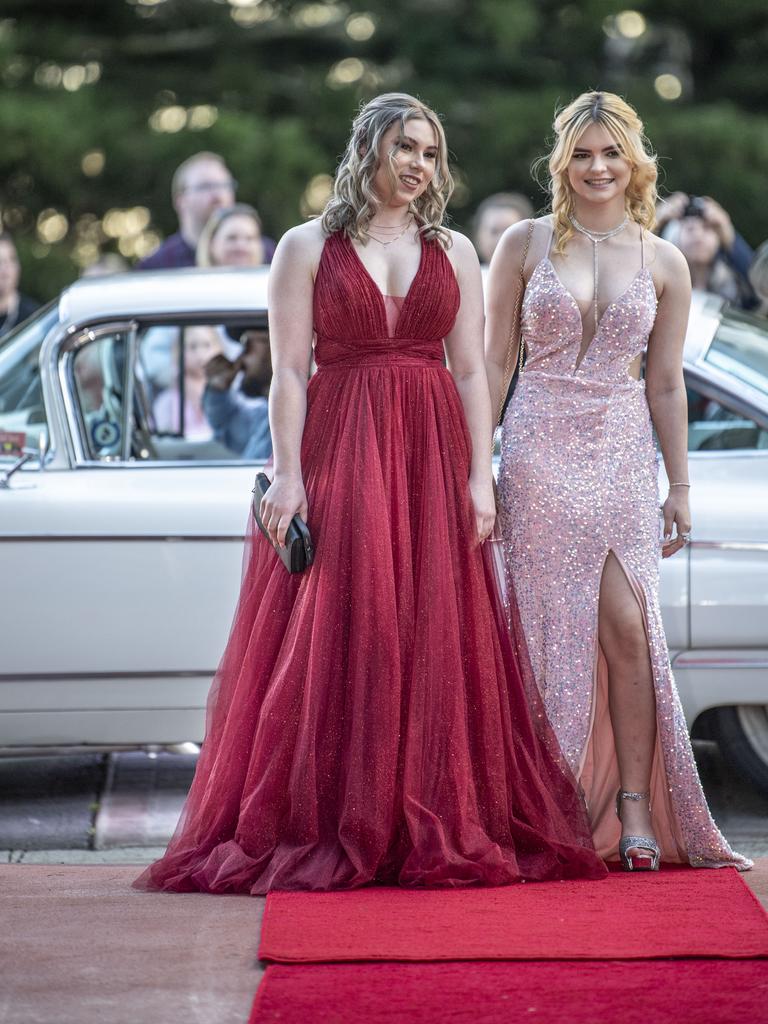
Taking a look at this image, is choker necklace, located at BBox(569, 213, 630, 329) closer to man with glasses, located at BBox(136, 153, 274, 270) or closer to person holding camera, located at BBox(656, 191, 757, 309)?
person holding camera, located at BBox(656, 191, 757, 309)

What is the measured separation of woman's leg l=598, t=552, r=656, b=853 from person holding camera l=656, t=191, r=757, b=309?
10.6 ft

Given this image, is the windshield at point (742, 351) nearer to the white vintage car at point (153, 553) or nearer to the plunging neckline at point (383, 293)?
the white vintage car at point (153, 553)

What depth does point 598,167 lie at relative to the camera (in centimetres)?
466

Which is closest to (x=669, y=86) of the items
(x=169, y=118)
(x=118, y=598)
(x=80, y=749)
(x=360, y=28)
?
(x=360, y=28)

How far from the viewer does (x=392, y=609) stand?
4.50m

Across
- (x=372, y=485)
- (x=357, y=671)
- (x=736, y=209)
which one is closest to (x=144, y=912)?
(x=357, y=671)

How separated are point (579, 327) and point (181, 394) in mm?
1958

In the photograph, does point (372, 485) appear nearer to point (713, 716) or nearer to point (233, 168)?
point (713, 716)

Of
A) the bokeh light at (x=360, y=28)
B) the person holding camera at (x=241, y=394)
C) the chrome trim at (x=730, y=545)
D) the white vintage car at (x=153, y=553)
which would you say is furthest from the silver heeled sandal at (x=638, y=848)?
the bokeh light at (x=360, y=28)

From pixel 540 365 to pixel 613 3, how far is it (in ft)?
40.9

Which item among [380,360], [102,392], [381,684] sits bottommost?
[381,684]

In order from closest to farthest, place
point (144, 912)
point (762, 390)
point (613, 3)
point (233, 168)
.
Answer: point (144, 912) < point (762, 390) < point (233, 168) < point (613, 3)

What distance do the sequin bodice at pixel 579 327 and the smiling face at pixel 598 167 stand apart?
0.22 m

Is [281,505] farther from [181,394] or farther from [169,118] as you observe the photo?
[169,118]
